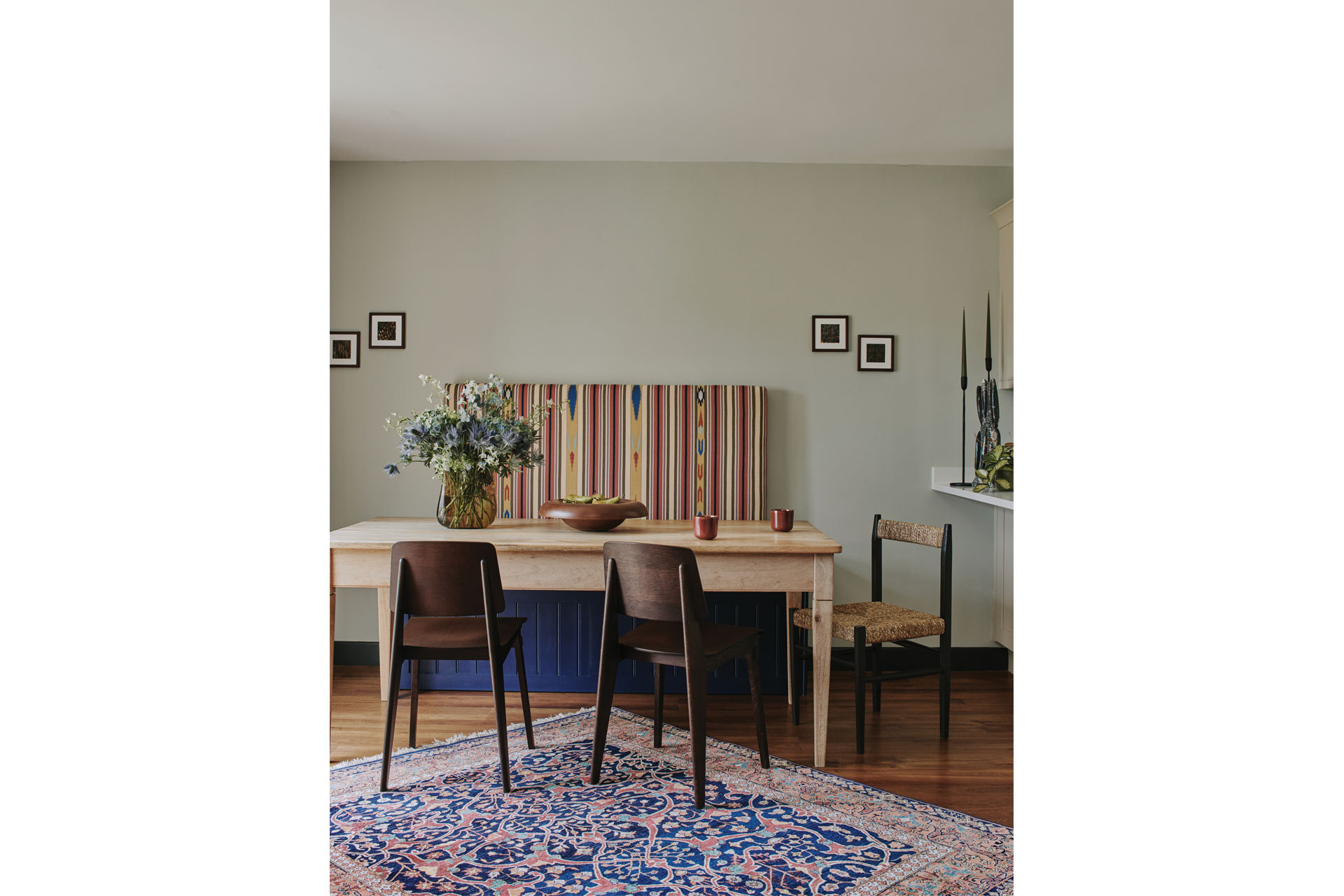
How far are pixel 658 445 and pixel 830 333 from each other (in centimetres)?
110

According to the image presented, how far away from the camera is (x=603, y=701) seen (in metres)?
2.51

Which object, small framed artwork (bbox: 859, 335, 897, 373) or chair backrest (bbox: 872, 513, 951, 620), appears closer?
chair backrest (bbox: 872, 513, 951, 620)

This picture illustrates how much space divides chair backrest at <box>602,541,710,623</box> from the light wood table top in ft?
0.46

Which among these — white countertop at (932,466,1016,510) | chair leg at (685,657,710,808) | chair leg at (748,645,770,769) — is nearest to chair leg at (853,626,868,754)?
chair leg at (748,645,770,769)

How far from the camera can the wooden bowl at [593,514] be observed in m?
3.02

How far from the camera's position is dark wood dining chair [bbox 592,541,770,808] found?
7.77 ft

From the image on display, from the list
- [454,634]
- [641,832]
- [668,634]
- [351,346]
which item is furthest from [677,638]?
[351,346]

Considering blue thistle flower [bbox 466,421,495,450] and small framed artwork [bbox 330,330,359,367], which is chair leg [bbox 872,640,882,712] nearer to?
blue thistle flower [bbox 466,421,495,450]
